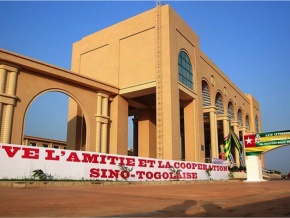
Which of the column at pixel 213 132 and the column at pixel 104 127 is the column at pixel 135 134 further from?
the column at pixel 104 127

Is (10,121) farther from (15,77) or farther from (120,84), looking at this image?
(120,84)

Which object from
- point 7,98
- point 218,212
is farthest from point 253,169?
point 218,212

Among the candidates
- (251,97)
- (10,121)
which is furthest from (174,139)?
(251,97)

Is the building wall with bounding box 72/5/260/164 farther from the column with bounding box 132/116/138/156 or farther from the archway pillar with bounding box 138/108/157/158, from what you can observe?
the column with bounding box 132/116/138/156

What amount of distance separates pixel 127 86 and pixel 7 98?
12.7 m

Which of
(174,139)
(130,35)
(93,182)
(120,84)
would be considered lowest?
(93,182)

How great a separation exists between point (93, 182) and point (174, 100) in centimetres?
1500

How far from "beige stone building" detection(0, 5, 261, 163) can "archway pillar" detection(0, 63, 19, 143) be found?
6 cm

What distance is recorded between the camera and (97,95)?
2812cm

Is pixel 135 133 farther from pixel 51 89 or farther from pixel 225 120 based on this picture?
pixel 51 89

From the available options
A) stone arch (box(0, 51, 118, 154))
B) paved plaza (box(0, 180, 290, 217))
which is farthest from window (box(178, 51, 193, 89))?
paved plaza (box(0, 180, 290, 217))

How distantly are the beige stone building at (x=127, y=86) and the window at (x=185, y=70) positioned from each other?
4.5 inches

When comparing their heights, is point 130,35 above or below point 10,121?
above

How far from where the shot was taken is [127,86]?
30.4 m
